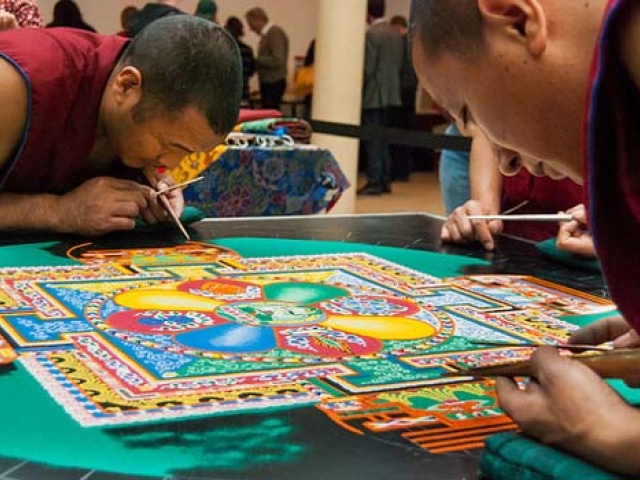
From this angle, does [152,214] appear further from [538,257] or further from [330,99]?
[330,99]

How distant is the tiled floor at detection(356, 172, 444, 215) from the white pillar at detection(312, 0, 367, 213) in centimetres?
77

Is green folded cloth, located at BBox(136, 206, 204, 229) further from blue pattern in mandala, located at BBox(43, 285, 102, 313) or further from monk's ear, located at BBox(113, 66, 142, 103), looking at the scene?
→ blue pattern in mandala, located at BBox(43, 285, 102, 313)

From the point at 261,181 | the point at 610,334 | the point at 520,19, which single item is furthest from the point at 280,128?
the point at 520,19

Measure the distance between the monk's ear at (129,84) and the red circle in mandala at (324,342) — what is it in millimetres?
1002

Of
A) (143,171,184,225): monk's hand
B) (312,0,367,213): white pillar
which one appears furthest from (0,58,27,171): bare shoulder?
(312,0,367,213): white pillar

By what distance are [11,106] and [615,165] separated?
161 cm

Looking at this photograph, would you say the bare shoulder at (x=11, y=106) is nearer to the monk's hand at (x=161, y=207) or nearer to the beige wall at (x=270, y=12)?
the monk's hand at (x=161, y=207)

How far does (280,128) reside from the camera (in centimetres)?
468

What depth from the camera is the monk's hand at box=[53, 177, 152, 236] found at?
2395 mm

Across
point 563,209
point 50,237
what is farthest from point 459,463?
point 563,209

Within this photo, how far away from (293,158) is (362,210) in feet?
12.4

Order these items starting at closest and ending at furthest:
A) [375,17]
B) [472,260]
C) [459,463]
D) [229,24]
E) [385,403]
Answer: [459,463], [385,403], [472,260], [375,17], [229,24]

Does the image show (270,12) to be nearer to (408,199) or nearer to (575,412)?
(408,199)

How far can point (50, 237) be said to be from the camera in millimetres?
2385
